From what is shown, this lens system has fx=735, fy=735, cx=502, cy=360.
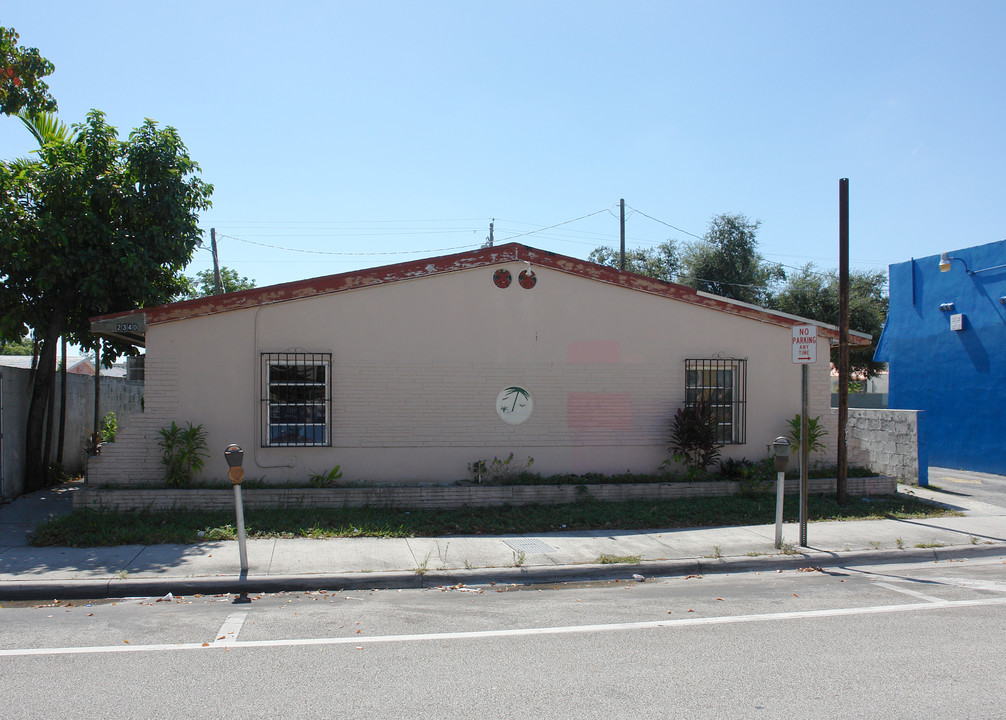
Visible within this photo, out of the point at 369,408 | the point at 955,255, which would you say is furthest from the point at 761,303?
the point at 369,408

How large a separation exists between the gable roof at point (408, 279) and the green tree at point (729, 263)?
20.2 metres

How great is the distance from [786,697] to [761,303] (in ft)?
101

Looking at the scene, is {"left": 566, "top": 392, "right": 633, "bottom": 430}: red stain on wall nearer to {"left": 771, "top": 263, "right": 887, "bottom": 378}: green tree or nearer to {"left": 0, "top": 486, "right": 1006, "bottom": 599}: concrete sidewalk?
{"left": 0, "top": 486, "right": 1006, "bottom": 599}: concrete sidewalk

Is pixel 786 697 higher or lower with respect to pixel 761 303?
lower

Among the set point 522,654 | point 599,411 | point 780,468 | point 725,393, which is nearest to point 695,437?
point 725,393

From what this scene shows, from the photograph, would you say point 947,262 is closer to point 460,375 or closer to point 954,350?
point 954,350

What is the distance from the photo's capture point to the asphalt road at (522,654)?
4.41 meters

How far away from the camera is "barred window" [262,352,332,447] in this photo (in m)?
10.9

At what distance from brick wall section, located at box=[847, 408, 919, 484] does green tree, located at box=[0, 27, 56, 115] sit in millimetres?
14670

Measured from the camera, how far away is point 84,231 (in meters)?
11.2

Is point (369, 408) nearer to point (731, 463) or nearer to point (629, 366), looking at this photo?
point (629, 366)

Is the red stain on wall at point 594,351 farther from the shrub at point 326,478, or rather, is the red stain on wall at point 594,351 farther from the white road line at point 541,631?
the white road line at point 541,631

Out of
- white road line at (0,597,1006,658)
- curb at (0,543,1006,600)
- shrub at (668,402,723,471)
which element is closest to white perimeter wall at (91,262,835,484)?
shrub at (668,402,723,471)

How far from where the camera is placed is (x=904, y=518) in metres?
11.0
